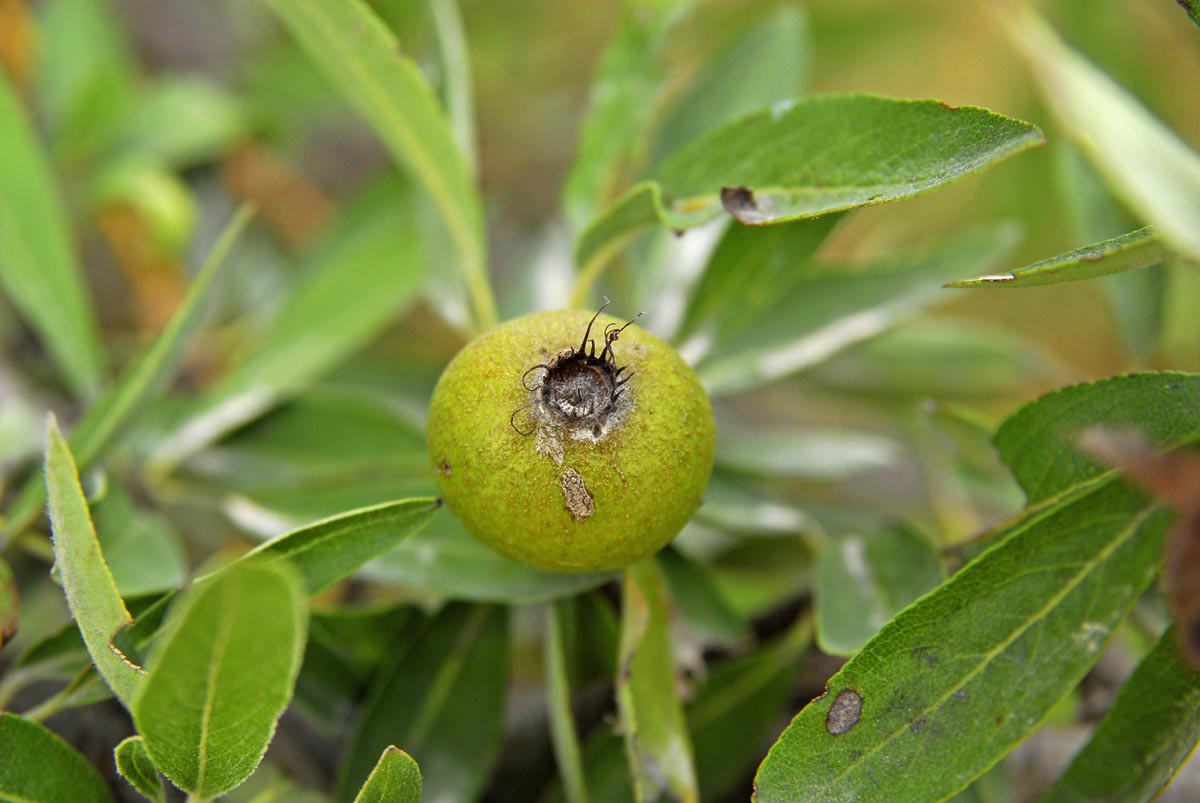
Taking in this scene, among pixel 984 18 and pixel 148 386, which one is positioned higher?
pixel 148 386

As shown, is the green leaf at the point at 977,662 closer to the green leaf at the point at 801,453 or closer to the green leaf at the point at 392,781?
the green leaf at the point at 392,781

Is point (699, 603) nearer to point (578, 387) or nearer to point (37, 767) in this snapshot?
point (578, 387)

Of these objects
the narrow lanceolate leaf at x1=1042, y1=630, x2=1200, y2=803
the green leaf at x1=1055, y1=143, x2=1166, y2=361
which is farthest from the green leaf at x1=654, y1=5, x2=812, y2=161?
the narrow lanceolate leaf at x1=1042, y1=630, x2=1200, y2=803

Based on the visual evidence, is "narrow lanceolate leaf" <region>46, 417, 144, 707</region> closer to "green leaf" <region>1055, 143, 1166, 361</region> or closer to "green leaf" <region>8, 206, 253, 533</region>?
"green leaf" <region>8, 206, 253, 533</region>

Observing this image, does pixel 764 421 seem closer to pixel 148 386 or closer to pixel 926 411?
pixel 926 411

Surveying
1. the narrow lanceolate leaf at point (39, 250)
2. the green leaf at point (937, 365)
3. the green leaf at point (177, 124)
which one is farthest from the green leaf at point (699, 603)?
the green leaf at point (177, 124)

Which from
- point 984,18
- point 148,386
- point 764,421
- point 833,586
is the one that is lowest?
point 764,421

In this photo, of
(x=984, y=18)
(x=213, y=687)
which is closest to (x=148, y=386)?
(x=213, y=687)
